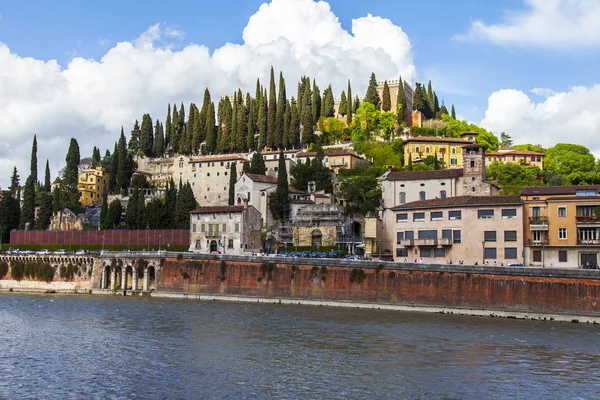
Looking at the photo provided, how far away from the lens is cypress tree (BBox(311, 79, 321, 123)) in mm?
129250

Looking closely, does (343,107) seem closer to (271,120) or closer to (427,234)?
(271,120)

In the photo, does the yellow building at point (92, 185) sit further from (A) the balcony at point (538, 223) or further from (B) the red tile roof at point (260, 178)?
(A) the balcony at point (538, 223)

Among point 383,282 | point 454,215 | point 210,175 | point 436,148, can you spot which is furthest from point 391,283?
point 210,175

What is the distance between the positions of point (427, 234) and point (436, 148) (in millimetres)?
43739

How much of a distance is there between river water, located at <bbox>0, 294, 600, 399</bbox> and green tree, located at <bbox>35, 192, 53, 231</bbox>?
5539 cm

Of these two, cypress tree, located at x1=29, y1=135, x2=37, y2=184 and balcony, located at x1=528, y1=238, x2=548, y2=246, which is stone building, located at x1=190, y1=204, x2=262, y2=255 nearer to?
balcony, located at x1=528, y1=238, x2=548, y2=246

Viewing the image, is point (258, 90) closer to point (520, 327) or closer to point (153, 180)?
point (153, 180)

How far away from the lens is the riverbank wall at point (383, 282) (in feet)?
164

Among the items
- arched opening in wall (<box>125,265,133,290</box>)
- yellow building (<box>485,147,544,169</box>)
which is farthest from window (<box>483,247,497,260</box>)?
yellow building (<box>485,147,544,169</box>)

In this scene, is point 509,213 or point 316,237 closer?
point 509,213

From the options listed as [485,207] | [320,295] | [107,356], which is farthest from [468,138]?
[107,356]

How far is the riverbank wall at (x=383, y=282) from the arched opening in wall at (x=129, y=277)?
124 centimetres

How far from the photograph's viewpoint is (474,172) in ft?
248

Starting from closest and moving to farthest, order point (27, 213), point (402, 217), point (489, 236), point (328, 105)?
point (489, 236), point (402, 217), point (27, 213), point (328, 105)
